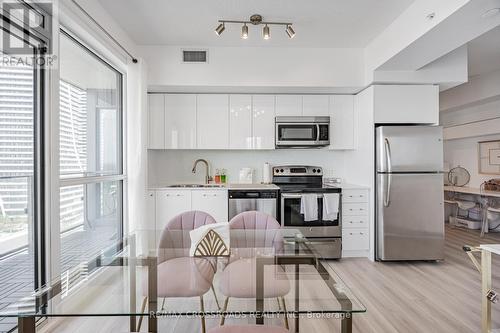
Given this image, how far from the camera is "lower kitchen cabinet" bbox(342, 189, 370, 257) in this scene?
3.64 metres

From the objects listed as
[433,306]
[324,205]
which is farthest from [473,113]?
[433,306]

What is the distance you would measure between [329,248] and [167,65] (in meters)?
3.28

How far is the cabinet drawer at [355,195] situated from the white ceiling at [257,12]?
1960 mm

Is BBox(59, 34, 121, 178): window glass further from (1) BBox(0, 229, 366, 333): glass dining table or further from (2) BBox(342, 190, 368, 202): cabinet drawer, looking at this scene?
(2) BBox(342, 190, 368, 202): cabinet drawer

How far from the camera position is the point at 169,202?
359 cm

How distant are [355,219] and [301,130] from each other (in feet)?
4.73

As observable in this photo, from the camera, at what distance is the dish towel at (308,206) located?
354 centimetres

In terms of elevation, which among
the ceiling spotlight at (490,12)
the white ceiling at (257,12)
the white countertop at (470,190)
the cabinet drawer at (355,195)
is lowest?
the white countertop at (470,190)

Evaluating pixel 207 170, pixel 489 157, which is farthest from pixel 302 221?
pixel 489 157

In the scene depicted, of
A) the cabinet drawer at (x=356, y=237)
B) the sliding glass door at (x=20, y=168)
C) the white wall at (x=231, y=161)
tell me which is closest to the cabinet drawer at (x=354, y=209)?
the cabinet drawer at (x=356, y=237)

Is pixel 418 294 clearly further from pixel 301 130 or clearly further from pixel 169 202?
pixel 169 202

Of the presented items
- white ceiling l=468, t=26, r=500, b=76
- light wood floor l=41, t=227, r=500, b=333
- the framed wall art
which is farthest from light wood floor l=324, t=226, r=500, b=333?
white ceiling l=468, t=26, r=500, b=76

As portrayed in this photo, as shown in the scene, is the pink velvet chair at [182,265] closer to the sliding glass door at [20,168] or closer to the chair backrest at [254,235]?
the chair backrest at [254,235]
